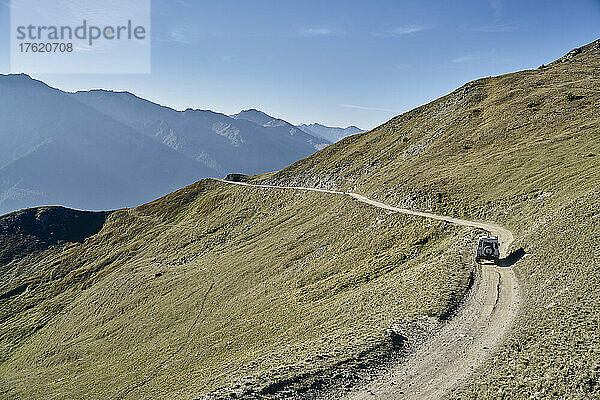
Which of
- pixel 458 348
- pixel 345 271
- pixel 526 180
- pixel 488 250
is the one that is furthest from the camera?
pixel 526 180

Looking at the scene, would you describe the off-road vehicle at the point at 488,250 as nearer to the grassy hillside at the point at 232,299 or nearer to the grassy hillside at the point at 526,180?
the grassy hillside at the point at 232,299

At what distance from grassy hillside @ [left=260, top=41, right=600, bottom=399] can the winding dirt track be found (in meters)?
0.99

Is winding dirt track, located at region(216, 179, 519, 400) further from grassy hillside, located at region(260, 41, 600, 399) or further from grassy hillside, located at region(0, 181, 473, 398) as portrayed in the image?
grassy hillside, located at region(0, 181, 473, 398)

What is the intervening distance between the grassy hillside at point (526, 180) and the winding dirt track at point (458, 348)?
99cm

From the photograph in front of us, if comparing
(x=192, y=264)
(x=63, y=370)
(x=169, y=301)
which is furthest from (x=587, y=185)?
(x=63, y=370)

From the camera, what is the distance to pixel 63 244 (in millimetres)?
138750

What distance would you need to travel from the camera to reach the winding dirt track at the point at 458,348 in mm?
18312

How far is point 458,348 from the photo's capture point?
68.6 feet

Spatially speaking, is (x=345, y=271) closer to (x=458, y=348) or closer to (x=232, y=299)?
(x=232, y=299)

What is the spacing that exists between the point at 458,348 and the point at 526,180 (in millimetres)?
35928

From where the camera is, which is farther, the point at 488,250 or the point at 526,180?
the point at 526,180

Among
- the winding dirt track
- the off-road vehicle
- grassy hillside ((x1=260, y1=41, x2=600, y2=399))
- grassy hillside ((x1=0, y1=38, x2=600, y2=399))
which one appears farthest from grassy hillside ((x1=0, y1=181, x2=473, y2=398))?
grassy hillside ((x1=260, y1=41, x2=600, y2=399))

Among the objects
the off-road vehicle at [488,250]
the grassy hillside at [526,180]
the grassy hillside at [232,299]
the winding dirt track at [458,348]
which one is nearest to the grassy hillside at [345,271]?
the grassy hillside at [526,180]

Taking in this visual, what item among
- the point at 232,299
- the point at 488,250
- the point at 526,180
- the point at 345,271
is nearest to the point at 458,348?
the point at 488,250
